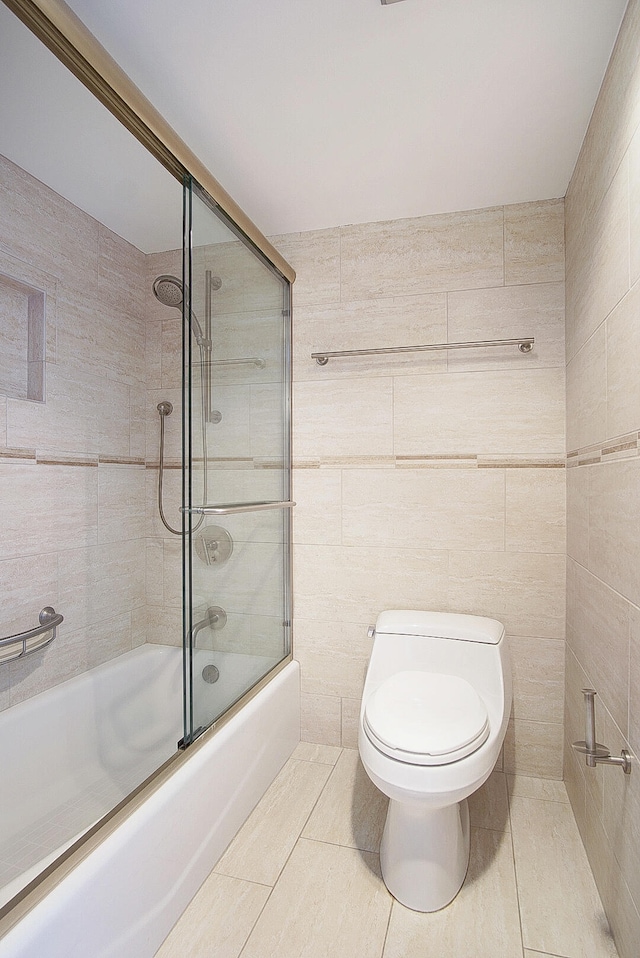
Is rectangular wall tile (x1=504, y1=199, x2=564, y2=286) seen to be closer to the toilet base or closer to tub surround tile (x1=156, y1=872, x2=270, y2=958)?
the toilet base

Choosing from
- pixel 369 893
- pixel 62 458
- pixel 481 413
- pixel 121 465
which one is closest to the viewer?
pixel 369 893

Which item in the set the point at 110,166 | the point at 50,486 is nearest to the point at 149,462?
the point at 50,486

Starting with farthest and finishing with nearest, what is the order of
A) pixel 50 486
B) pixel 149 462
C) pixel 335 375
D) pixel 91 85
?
pixel 149 462 → pixel 335 375 → pixel 50 486 → pixel 91 85

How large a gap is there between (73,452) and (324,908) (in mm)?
1752

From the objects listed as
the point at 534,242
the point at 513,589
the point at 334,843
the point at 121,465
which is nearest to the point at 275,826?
the point at 334,843

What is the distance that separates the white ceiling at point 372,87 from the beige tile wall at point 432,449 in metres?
0.27

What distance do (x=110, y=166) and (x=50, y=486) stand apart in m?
1.16

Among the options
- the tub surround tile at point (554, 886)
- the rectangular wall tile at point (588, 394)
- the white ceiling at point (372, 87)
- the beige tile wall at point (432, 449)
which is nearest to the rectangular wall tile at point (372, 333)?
the beige tile wall at point (432, 449)

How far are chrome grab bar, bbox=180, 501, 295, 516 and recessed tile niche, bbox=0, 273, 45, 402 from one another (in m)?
0.78

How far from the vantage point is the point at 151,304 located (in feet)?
8.80

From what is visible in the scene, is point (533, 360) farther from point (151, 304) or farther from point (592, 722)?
point (151, 304)

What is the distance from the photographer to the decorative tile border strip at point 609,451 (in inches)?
51.1

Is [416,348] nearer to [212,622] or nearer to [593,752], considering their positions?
[212,622]

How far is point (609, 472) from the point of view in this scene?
151 cm
